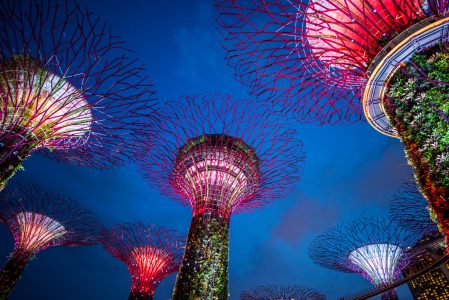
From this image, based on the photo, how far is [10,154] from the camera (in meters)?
6.84

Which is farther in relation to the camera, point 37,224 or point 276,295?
point 276,295

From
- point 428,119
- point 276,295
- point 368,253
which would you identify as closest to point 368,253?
point 368,253

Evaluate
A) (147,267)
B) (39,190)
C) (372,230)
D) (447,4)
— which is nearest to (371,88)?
(447,4)

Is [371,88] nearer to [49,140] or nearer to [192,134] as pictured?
[192,134]

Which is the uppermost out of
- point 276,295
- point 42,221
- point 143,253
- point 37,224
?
point 42,221

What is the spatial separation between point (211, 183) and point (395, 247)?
13.2 m

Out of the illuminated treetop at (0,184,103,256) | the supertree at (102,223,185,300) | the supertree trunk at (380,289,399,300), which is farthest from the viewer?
the supertree at (102,223,185,300)

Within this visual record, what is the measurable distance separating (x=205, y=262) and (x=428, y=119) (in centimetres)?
725

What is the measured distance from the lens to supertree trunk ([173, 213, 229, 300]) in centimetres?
846

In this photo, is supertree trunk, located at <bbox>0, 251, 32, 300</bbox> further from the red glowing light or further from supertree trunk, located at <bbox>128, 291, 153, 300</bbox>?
supertree trunk, located at <bbox>128, 291, 153, 300</bbox>

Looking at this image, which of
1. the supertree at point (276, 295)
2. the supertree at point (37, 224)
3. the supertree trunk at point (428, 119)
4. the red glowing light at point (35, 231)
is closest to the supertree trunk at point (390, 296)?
the supertree at point (276, 295)

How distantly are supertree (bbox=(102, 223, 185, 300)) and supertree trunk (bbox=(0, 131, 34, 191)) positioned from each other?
11419mm

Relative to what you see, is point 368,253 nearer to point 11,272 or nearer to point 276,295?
point 276,295

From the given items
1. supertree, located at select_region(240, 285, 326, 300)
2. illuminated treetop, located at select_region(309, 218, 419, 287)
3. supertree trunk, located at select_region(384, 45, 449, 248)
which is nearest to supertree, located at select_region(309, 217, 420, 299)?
illuminated treetop, located at select_region(309, 218, 419, 287)
